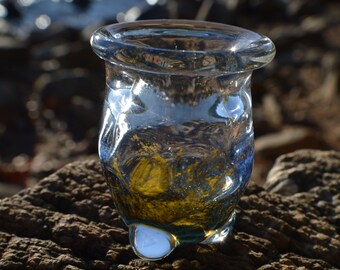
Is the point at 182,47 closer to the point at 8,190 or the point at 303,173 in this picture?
the point at 303,173

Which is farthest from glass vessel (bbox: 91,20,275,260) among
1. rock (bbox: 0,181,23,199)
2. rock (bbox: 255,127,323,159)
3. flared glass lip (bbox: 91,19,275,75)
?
rock (bbox: 255,127,323,159)

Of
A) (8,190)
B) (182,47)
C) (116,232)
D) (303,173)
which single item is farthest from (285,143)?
(116,232)

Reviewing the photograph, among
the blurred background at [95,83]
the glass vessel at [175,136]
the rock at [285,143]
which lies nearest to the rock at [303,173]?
the glass vessel at [175,136]

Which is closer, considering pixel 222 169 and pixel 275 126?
pixel 222 169

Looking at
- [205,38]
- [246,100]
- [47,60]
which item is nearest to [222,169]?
[246,100]

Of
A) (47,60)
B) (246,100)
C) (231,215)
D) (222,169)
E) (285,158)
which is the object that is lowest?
(47,60)

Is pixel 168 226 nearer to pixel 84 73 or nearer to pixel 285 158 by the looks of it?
pixel 285 158

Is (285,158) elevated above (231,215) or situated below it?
below
